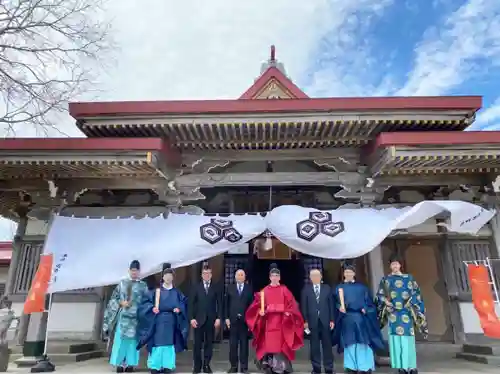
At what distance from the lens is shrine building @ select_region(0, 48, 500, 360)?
A: 6.25 m

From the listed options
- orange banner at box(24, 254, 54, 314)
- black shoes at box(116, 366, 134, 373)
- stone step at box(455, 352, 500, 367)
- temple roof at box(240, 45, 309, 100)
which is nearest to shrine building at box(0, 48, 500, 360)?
stone step at box(455, 352, 500, 367)

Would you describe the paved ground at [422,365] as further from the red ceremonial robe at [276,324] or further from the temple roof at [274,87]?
the temple roof at [274,87]

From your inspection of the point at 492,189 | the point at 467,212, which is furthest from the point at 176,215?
the point at 492,189

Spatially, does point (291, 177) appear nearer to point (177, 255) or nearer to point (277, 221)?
point (277, 221)

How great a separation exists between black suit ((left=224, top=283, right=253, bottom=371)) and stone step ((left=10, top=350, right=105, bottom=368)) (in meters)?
2.91

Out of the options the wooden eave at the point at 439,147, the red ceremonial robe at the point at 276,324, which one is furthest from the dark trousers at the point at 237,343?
the wooden eave at the point at 439,147

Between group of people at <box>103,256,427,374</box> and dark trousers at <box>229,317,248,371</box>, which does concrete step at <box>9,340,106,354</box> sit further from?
dark trousers at <box>229,317,248,371</box>

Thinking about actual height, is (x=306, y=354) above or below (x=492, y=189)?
below

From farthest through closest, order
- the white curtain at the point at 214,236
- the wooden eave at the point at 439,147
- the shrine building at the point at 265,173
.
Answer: the shrine building at the point at 265,173, the wooden eave at the point at 439,147, the white curtain at the point at 214,236

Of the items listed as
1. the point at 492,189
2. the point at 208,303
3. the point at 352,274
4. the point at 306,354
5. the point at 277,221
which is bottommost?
the point at 306,354

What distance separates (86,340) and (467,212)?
22.9 feet

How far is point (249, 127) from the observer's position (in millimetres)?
6562

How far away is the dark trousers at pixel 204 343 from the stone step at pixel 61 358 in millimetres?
2530

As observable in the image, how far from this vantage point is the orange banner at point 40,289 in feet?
18.6
